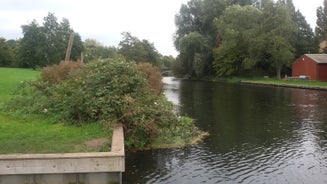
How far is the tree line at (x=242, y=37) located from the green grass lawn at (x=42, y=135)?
153 feet

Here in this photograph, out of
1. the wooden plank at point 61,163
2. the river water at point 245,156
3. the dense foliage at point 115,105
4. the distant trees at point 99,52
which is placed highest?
the distant trees at point 99,52

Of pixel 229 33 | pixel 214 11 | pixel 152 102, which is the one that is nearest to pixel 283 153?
pixel 152 102

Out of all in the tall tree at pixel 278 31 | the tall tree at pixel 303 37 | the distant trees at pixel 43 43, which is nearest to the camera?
the tall tree at pixel 278 31

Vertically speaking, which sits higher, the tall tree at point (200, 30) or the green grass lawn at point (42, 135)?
the tall tree at point (200, 30)

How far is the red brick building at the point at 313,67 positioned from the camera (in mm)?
53281

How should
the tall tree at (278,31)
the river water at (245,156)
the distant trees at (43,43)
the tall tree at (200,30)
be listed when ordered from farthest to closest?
the distant trees at (43,43)
the tall tree at (200,30)
the tall tree at (278,31)
the river water at (245,156)

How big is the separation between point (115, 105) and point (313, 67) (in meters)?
45.7

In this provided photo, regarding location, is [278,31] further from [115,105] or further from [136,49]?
[115,105]

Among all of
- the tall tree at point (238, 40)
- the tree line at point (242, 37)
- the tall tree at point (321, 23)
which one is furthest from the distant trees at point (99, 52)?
the tall tree at point (321, 23)

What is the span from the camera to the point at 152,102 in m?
15.2

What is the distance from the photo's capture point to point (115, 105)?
14141 millimetres

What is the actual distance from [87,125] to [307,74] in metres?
47.8

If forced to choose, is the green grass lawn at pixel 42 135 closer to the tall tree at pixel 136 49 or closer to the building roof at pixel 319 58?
the building roof at pixel 319 58

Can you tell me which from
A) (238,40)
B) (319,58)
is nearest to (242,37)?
(238,40)
